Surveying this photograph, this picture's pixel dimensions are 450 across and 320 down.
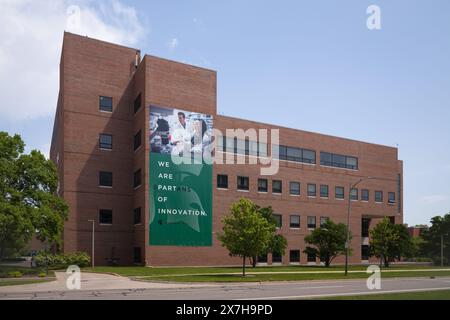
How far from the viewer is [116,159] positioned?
2224 inches

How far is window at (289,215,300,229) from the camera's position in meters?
65.1

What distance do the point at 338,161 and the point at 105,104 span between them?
34408mm

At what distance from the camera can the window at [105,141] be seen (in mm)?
55906

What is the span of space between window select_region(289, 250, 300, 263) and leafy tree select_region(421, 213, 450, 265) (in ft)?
105

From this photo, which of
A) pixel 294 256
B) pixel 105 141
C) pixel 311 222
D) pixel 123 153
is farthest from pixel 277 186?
pixel 105 141


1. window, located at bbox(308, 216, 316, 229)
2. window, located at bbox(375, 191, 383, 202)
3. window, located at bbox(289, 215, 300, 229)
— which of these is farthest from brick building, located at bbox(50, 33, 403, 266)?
window, located at bbox(375, 191, 383, 202)

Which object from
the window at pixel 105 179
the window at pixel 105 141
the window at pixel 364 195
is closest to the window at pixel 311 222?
the window at pixel 364 195

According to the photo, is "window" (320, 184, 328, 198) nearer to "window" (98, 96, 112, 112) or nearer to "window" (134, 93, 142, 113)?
"window" (134, 93, 142, 113)

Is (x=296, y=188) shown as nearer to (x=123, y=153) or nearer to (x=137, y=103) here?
(x=123, y=153)

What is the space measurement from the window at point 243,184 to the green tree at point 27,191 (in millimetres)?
24630

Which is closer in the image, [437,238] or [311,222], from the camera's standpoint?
[311,222]

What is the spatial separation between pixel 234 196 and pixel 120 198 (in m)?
13.2

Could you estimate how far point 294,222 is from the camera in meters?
65.5
